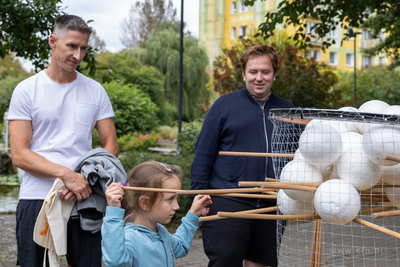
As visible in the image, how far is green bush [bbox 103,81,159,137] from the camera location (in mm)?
21891

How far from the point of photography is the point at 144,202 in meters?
2.17

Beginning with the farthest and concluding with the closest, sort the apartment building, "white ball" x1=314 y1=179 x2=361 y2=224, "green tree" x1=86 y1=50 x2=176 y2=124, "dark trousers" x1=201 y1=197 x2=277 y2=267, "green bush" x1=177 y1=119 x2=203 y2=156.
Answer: the apartment building, "green tree" x1=86 y1=50 x2=176 y2=124, "green bush" x1=177 y1=119 x2=203 y2=156, "dark trousers" x1=201 y1=197 x2=277 y2=267, "white ball" x1=314 y1=179 x2=361 y2=224

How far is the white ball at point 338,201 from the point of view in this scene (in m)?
1.73

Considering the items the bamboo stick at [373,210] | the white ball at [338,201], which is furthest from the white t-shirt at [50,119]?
the bamboo stick at [373,210]

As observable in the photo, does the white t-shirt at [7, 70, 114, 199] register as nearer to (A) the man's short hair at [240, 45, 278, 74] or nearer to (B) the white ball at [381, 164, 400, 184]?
(A) the man's short hair at [240, 45, 278, 74]

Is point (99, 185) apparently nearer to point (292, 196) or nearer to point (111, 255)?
point (111, 255)

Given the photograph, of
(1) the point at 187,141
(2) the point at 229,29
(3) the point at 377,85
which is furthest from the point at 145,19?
(1) the point at 187,141

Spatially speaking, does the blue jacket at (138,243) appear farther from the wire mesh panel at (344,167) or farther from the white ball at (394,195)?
the white ball at (394,195)

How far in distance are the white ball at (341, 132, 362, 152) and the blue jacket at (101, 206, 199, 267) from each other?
921 millimetres

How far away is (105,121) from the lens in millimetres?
2779

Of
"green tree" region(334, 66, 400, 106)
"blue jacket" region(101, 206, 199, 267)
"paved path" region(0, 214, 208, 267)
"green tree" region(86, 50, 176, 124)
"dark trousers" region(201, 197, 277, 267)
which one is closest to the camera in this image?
"blue jacket" region(101, 206, 199, 267)

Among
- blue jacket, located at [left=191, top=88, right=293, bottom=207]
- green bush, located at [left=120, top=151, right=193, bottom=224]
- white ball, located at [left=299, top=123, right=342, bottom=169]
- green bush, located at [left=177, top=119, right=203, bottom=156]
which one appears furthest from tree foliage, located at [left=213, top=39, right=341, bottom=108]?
white ball, located at [left=299, top=123, right=342, bottom=169]

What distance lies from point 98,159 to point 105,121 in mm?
376

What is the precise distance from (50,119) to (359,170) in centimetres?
168
